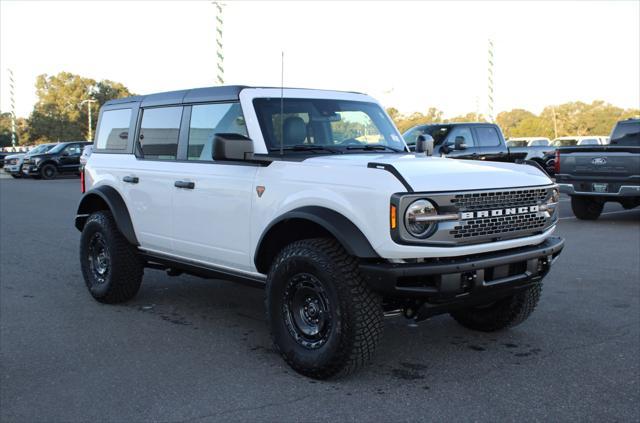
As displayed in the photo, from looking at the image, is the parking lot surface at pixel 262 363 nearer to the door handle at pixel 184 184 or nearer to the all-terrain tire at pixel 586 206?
the door handle at pixel 184 184

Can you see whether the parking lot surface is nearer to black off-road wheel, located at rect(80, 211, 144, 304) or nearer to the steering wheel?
black off-road wheel, located at rect(80, 211, 144, 304)

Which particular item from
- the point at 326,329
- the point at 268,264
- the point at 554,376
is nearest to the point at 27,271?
the point at 268,264

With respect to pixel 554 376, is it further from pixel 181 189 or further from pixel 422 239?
pixel 181 189

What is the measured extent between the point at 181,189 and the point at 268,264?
1.10 m

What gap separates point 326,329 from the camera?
167 inches

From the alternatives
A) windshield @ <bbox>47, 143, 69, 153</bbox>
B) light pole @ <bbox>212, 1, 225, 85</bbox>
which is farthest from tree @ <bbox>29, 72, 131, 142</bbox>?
light pole @ <bbox>212, 1, 225, 85</bbox>

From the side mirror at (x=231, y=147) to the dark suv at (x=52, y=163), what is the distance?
2800 cm

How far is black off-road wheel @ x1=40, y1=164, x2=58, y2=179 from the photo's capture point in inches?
1193

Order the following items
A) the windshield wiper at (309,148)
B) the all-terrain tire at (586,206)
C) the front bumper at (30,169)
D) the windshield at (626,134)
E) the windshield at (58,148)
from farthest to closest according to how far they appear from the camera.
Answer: the windshield at (58,148)
the front bumper at (30,169)
the windshield at (626,134)
the all-terrain tire at (586,206)
the windshield wiper at (309,148)

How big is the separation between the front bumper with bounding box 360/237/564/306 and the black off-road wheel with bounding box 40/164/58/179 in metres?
29.3

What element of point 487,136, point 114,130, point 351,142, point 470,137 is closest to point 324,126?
point 351,142

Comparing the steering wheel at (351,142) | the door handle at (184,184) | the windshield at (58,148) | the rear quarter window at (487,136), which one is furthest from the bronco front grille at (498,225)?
the windshield at (58,148)

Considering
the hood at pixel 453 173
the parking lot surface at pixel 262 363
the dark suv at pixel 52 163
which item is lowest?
the parking lot surface at pixel 262 363

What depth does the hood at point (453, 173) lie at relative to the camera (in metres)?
4.00
